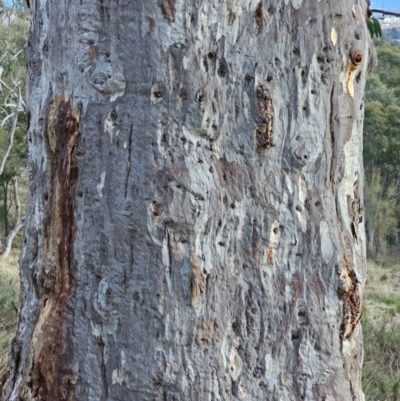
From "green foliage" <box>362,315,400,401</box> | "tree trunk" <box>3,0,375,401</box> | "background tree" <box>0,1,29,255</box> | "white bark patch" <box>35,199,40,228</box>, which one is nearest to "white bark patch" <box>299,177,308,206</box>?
"tree trunk" <box>3,0,375,401</box>

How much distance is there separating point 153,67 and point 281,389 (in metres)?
0.72

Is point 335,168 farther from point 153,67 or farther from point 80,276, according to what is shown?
point 80,276

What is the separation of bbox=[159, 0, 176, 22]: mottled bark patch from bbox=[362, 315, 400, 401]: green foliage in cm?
292

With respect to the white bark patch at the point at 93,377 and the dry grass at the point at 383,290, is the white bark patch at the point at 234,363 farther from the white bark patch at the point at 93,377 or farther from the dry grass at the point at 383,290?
the dry grass at the point at 383,290

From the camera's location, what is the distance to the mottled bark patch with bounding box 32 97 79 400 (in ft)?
4.21

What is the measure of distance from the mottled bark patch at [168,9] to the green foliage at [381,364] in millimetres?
2916

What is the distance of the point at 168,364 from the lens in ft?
4.04

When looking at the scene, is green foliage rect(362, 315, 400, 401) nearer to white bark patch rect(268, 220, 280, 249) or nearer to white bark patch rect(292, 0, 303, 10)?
white bark patch rect(268, 220, 280, 249)

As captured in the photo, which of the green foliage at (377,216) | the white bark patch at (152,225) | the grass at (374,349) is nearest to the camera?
the white bark patch at (152,225)

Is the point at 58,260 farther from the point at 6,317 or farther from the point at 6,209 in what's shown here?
the point at 6,209

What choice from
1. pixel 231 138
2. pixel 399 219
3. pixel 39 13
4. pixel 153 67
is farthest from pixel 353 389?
pixel 399 219

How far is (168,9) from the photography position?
126cm

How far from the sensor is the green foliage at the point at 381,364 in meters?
3.75

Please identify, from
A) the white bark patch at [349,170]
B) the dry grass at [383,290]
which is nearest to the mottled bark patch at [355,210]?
the white bark patch at [349,170]
